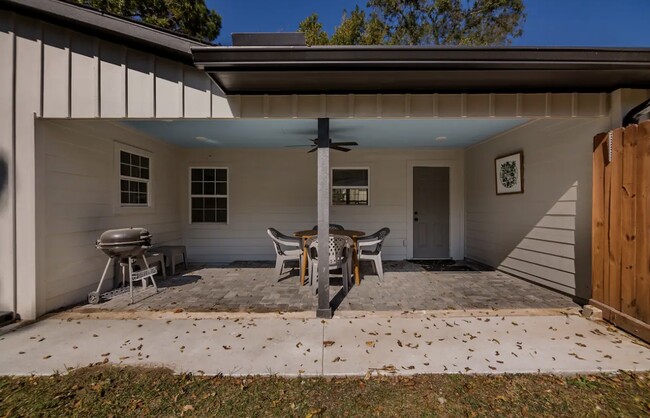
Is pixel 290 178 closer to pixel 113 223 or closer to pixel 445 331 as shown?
pixel 113 223

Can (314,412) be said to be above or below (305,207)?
below

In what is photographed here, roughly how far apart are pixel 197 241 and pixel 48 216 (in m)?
→ 3.16

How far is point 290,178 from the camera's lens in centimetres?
650

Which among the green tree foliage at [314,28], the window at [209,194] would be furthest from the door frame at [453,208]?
the green tree foliage at [314,28]

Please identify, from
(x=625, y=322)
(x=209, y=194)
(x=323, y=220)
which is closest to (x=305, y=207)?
(x=209, y=194)

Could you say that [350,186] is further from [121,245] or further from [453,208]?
[121,245]

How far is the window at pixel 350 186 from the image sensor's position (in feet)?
21.4

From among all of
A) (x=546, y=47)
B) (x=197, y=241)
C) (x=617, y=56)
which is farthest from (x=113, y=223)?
(x=617, y=56)

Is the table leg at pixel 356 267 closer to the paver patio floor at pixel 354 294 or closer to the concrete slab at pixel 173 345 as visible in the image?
the paver patio floor at pixel 354 294

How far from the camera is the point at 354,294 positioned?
4074 millimetres

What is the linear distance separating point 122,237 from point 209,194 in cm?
287

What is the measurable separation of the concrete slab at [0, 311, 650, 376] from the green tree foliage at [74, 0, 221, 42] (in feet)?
27.4

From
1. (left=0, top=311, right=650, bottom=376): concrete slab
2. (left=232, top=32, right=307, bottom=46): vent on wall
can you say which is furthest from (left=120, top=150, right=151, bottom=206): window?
(left=232, top=32, right=307, bottom=46): vent on wall

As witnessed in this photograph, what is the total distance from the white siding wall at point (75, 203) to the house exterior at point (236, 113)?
16mm
